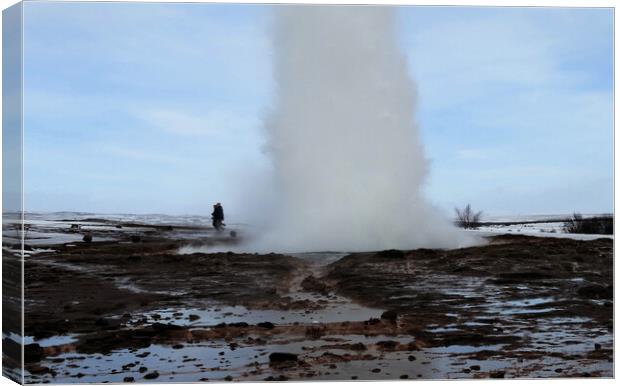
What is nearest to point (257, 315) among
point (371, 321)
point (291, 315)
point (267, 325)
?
point (267, 325)

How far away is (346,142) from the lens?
12789 mm

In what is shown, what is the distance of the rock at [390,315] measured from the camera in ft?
41.7

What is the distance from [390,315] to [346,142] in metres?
2.35

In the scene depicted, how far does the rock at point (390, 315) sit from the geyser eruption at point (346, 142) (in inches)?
33.7

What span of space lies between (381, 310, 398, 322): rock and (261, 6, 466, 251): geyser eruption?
2.81 ft

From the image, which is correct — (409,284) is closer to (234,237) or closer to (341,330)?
(341,330)

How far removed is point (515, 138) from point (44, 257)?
21.0 feet

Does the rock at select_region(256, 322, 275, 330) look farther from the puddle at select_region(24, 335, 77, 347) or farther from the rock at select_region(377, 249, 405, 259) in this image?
the puddle at select_region(24, 335, 77, 347)

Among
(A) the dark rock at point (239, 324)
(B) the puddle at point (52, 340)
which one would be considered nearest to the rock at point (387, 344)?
(A) the dark rock at point (239, 324)

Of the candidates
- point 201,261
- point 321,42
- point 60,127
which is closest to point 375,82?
point 321,42

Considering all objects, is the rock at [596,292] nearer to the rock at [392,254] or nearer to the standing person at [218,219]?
the rock at [392,254]

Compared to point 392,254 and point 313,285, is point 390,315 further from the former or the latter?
point 313,285

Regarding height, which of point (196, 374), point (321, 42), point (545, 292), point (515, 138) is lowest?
point (196, 374)

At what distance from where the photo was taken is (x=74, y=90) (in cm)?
1222
